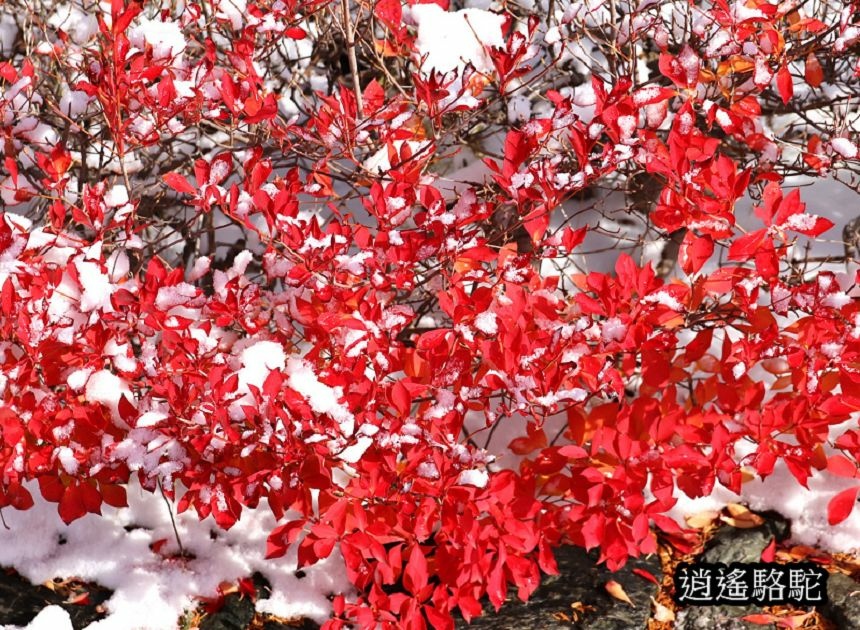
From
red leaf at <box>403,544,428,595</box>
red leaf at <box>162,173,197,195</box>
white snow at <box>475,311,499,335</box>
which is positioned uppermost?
red leaf at <box>162,173,197,195</box>

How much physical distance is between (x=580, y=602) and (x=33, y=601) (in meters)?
1.57

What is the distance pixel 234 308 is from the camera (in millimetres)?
2434

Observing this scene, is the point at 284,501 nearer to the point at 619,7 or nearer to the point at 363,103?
the point at 363,103

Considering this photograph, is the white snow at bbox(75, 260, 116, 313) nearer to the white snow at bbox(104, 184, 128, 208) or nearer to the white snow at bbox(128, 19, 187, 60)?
the white snow at bbox(104, 184, 128, 208)

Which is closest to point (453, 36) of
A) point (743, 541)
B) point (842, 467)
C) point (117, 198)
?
point (117, 198)

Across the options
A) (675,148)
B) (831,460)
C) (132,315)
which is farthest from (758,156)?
(132,315)

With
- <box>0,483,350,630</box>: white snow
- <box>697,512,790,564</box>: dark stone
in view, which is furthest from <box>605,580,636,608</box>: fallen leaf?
<box>0,483,350,630</box>: white snow

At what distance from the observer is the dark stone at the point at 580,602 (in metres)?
Answer: 2.61

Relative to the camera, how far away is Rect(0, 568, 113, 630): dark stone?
102 inches

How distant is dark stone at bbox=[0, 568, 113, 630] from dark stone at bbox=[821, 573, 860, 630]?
6.86ft

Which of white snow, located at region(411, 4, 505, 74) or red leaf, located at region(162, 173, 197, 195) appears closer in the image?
red leaf, located at region(162, 173, 197, 195)

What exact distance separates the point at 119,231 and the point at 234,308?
2.97 feet

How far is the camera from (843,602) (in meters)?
2.63

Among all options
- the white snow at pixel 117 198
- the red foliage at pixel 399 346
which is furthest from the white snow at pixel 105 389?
the white snow at pixel 117 198
